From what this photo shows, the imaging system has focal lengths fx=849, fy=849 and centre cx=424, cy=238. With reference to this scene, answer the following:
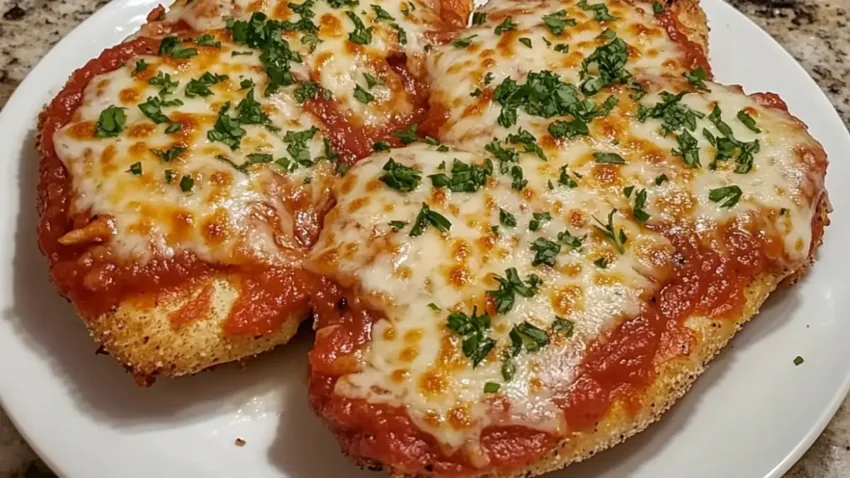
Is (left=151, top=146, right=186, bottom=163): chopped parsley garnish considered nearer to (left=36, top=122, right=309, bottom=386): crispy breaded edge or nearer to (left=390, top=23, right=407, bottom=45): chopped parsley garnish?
(left=36, top=122, right=309, bottom=386): crispy breaded edge

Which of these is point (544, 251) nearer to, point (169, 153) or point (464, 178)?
point (464, 178)

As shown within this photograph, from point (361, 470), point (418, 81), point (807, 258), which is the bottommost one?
point (361, 470)

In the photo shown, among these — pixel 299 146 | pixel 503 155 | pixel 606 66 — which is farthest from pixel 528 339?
pixel 606 66

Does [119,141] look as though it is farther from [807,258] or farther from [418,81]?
[807,258]

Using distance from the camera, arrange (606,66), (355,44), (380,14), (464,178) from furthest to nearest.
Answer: (380,14), (355,44), (606,66), (464,178)

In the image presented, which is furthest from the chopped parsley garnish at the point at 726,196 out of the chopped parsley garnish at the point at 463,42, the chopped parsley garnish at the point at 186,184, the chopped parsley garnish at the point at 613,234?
the chopped parsley garnish at the point at 186,184

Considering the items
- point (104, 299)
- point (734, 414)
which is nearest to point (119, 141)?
point (104, 299)
